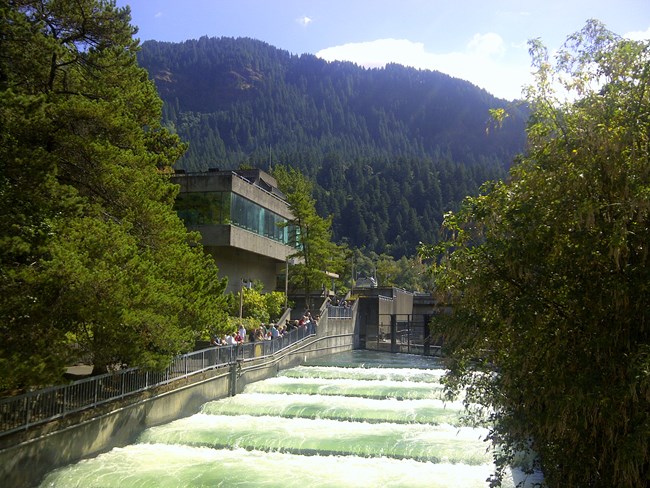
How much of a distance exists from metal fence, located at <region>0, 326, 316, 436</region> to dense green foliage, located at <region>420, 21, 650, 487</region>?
31.2 feet

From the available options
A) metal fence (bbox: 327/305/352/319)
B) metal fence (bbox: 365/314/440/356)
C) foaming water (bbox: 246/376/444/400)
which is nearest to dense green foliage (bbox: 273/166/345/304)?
metal fence (bbox: 327/305/352/319)

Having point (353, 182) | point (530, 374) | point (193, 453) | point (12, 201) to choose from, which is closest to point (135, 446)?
point (193, 453)

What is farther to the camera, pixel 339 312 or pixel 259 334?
pixel 339 312

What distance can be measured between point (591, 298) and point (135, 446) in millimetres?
13095

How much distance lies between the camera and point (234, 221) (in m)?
38.1

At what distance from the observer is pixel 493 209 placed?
6.79 metres

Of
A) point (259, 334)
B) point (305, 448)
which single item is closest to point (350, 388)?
point (259, 334)

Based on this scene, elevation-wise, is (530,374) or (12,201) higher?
(12,201)

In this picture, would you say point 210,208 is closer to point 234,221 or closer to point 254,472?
point 234,221

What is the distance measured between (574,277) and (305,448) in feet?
34.6

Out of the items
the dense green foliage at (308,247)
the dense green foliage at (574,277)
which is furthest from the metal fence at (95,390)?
the dense green foliage at (308,247)

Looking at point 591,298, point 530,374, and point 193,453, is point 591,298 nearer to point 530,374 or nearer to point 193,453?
point 530,374

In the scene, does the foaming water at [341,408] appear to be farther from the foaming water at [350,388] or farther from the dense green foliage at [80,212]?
the dense green foliage at [80,212]

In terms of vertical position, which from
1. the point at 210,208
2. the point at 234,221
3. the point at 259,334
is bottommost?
the point at 259,334
